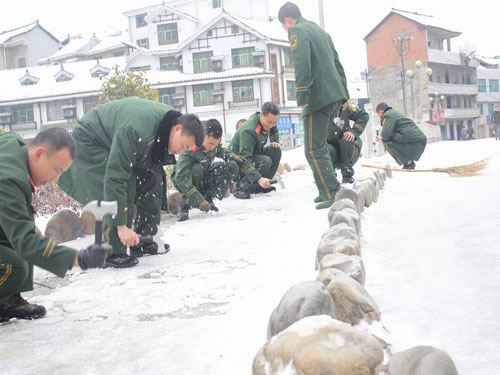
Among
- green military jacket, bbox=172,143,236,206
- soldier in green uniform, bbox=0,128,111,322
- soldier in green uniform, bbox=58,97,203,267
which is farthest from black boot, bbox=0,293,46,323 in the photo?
green military jacket, bbox=172,143,236,206

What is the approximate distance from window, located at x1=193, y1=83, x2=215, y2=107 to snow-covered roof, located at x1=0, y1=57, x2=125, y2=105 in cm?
480

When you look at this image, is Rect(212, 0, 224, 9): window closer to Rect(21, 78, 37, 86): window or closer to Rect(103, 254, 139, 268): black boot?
Rect(21, 78, 37, 86): window

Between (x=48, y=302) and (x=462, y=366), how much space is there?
201 cm

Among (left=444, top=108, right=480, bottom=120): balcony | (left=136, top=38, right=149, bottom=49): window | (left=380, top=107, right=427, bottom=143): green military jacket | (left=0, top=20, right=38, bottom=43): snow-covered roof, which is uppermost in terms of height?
(left=0, top=20, right=38, bottom=43): snow-covered roof

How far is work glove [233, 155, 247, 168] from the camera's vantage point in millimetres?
6230

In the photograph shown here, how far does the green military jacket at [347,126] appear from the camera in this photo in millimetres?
6559

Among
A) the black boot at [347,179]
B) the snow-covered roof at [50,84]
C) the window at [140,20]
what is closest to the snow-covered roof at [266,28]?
the snow-covered roof at [50,84]

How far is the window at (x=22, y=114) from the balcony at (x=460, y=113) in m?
28.1

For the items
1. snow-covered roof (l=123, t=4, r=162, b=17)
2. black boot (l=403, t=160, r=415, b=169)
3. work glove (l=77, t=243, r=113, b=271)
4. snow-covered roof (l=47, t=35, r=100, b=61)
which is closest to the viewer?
work glove (l=77, t=243, r=113, b=271)

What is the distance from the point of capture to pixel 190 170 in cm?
559

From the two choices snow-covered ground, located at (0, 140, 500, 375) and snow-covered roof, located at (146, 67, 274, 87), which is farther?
snow-covered roof, located at (146, 67, 274, 87)

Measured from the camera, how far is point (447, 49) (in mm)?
42875

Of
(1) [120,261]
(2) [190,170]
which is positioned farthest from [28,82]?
(1) [120,261]

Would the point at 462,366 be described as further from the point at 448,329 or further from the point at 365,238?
the point at 365,238
